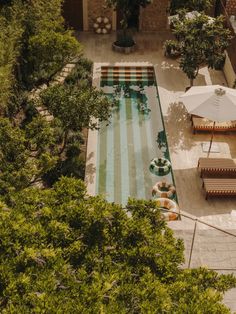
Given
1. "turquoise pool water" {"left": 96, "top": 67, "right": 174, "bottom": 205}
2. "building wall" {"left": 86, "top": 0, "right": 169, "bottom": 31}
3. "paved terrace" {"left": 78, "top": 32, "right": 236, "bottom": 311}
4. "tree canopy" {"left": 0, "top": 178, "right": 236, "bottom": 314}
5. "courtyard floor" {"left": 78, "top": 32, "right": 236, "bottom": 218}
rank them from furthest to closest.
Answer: "building wall" {"left": 86, "top": 0, "right": 169, "bottom": 31}
"turquoise pool water" {"left": 96, "top": 67, "right": 174, "bottom": 205}
"courtyard floor" {"left": 78, "top": 32, "right": 236, "bottom": 218}
"paved terrace" {"left": 78, "top": 32, "right": 236, "bottom": 311}
"tree canopy" {"left": 0, "top": 178, "right": 236, "bottom": 314}

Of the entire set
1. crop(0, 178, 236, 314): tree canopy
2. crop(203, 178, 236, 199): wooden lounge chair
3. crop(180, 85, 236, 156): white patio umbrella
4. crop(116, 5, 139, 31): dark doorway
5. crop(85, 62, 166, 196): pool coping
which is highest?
crop(0, 178, 236, 314): tree canopy

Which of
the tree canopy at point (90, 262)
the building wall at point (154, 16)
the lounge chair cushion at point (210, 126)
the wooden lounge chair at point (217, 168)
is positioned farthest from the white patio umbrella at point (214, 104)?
the building wall at point (154, 16)

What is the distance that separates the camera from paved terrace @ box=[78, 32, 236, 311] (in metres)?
13.7

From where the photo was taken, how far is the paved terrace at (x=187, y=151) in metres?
13.7

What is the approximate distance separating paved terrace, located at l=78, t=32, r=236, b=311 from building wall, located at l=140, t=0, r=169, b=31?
611 millimetres

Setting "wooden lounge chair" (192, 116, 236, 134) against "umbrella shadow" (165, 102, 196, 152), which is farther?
"wooden lounge chair" (192, 116, 236, 134)

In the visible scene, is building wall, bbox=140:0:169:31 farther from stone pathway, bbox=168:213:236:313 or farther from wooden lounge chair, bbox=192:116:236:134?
stone pathway, bbox=168:213:236:313

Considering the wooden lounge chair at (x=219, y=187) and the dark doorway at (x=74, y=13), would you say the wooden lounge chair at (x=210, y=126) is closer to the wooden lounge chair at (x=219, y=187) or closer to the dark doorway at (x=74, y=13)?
the wooden lounge chair at (x=219, y=187)

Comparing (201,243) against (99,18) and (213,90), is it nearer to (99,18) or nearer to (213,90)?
(213,90)

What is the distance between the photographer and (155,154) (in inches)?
782

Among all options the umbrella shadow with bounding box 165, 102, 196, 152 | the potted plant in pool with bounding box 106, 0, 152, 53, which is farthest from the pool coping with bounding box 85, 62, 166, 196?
the potted plant in pool with bounding box 106, 0, 152, 53

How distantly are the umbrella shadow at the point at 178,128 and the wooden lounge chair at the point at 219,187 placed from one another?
330 centimetres

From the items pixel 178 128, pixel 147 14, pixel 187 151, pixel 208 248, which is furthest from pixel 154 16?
pixel 208 248

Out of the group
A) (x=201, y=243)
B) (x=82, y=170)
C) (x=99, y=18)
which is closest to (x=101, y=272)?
(x=201, y=243)
